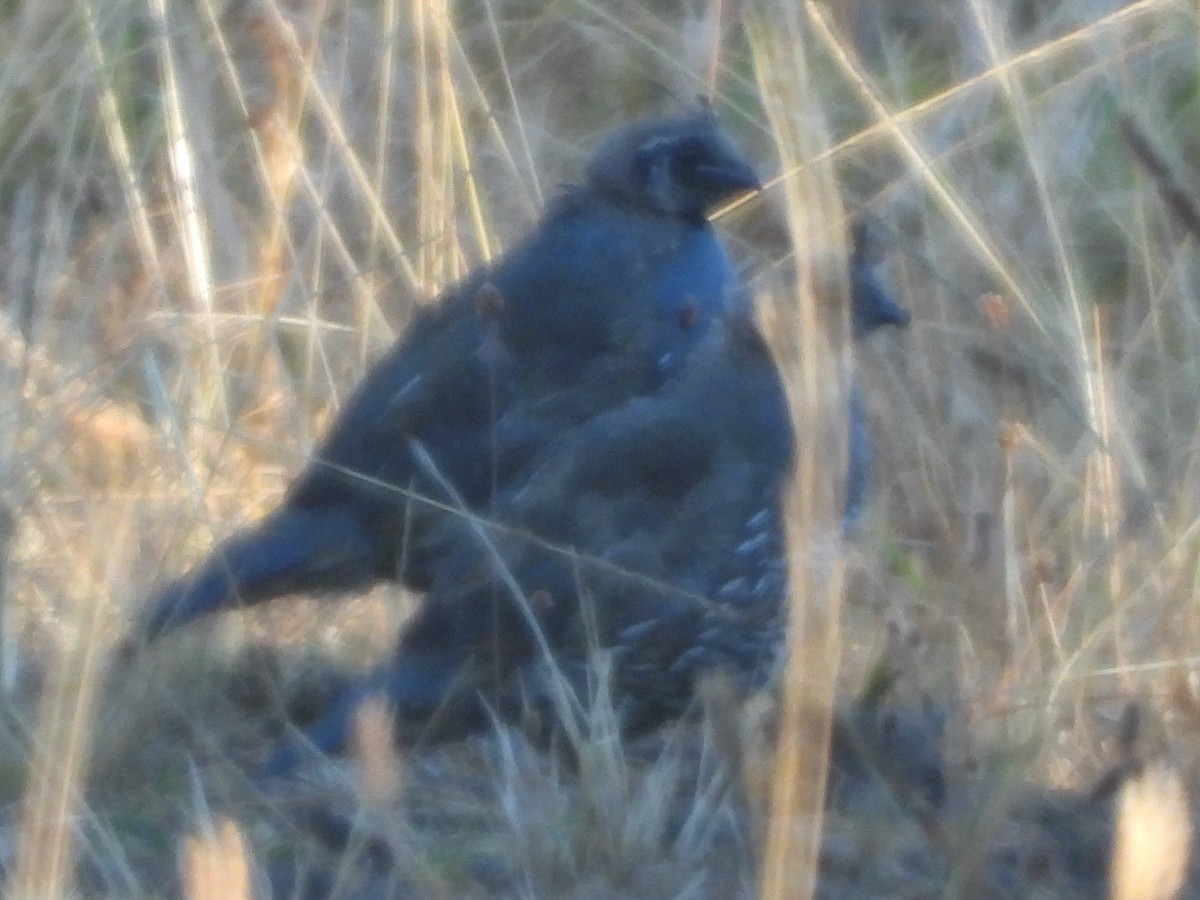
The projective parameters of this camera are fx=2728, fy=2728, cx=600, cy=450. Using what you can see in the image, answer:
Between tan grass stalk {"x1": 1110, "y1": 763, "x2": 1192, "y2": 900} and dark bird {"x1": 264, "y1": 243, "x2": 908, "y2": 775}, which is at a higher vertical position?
tan grass stalk {"x1": 1110, "y1": 763, "x2": 1192, "y2": 900}

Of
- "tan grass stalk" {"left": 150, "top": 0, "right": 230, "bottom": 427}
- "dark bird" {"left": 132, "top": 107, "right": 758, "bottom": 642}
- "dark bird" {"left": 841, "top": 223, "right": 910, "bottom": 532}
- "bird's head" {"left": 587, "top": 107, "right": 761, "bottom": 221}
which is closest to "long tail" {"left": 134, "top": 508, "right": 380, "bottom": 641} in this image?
"dark bird" {"left": 132, "top": 107, "right": 758, "bottom": 642}

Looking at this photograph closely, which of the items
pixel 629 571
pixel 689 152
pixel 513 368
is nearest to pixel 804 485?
pixel 629 571

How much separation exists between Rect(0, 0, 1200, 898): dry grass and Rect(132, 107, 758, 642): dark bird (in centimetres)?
7

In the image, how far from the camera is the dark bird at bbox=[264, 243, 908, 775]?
294 centimetres

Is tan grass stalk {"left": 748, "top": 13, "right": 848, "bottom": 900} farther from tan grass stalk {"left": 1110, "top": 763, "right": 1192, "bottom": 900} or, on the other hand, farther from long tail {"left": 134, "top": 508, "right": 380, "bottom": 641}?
long tail {"left": 134, "top": 508, "right": 380, "bottom": 641}

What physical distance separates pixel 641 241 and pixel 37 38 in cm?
117

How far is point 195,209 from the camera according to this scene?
12.9 feet

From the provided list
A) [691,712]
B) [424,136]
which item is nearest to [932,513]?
[691,712]

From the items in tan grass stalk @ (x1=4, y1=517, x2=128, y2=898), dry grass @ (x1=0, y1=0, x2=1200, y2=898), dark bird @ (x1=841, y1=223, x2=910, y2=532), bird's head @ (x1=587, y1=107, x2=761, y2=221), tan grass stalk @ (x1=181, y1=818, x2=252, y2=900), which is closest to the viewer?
tan grass stalk @ (x1=181, y1=818, x2=252, y2=900)

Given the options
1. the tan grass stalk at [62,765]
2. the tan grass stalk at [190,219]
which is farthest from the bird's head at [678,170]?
the tan grass stalk at [62,765]

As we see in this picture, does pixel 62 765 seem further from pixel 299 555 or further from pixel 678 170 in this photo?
pixel 678 170

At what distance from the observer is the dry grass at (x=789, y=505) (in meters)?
2.05

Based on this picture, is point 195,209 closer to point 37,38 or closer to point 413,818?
point 37,38

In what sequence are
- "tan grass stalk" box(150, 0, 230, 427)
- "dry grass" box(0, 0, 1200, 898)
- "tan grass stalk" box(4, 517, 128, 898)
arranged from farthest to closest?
"tan grass stalk" box(150, 0, 230, 427), "dry grass" box(0, 0, 1200, 898), "tan grass stalk" box(4, 517, 128, 898)
